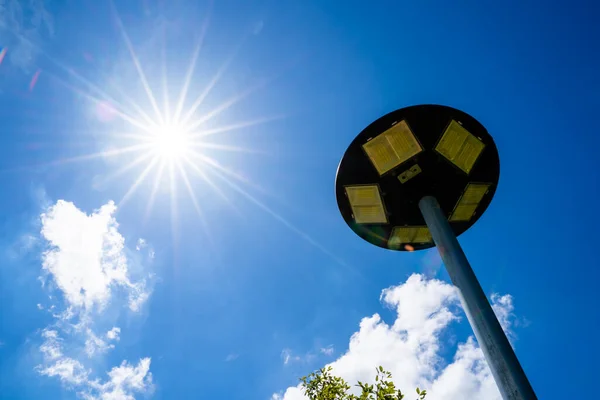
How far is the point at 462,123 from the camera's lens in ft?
11.8

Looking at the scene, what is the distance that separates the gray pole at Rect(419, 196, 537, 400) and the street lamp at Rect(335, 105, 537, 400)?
41mm

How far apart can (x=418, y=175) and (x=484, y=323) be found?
185 cm

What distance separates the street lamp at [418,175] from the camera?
354 centimetres

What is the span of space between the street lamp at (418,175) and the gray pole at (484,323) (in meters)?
0.04

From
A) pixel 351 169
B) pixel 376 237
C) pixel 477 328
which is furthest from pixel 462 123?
pixel 477 328

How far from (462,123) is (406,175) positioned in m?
0.82

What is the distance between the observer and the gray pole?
211 cm

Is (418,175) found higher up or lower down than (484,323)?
higher up

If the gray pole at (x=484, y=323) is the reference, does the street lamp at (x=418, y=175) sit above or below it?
above

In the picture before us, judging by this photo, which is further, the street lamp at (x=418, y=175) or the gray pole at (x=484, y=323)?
the street lamp at (x=418, y=175)

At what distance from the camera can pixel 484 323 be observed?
240cm

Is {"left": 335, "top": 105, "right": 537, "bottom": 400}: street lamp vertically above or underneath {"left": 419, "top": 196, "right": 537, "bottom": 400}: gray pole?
above

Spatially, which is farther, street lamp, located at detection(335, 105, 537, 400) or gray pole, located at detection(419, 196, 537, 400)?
street lamp, located at detection(335, 105, 537, 400)

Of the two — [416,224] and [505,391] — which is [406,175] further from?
[505,391]
